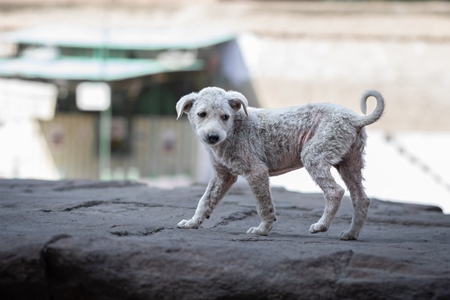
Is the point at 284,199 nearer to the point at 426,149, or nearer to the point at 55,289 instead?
the point at 55,289

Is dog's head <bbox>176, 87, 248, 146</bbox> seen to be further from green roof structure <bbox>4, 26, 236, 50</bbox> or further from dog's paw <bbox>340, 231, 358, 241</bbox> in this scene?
green roof structure <bbox>4, 26, 236, 50</bbox>

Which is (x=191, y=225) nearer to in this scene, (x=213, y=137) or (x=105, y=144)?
(x=213, y=137)

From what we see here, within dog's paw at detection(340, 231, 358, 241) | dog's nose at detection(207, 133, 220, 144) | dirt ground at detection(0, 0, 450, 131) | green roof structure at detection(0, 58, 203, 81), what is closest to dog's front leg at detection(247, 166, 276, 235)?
dog's nose at detection(207, 133, 220, 144)

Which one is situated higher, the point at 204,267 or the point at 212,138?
the point at 212,138

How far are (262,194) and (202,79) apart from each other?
12089 millimetres

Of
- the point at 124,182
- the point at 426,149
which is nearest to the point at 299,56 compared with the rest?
the point at 426,149

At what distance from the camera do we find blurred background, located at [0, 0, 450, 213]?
16.2m

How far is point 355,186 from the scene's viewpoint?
5.31 metres

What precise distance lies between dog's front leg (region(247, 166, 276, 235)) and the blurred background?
1040 cm

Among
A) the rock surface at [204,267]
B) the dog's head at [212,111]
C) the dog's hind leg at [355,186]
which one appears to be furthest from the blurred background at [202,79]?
the rock surface at [204,267]

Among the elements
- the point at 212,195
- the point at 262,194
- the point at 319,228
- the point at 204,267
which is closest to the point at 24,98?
the point at 212,195

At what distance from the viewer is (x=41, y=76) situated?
52.3 ft

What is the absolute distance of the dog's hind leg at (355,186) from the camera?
5230 mm

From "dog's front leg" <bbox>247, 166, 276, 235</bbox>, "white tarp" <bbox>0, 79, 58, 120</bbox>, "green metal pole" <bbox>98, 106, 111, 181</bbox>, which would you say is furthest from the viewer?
"green metal pole" <bbox>98, 106, 111, 181</bbox>
